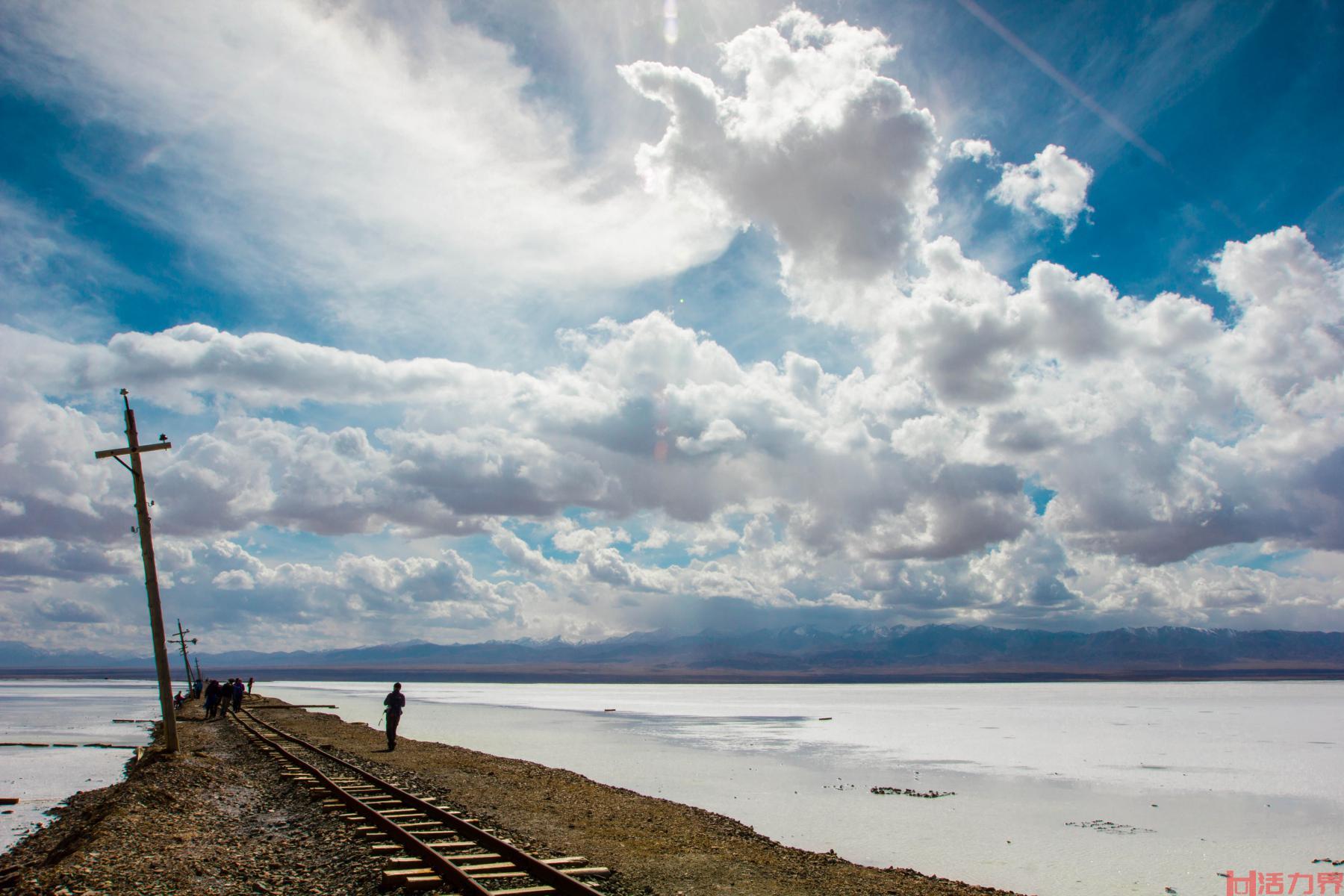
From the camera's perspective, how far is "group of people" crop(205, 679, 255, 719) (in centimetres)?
4775

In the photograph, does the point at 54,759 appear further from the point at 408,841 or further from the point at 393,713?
the point at 408,841

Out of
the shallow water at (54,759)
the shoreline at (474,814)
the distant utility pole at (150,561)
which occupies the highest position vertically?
the distant utility pole at (150,561)

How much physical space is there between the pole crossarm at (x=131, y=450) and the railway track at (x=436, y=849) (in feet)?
33.7

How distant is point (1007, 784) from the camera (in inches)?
1149

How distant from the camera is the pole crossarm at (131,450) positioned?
24.2 m

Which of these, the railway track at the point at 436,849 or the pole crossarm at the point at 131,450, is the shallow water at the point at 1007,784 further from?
the pole crossarm at the point at 131,450

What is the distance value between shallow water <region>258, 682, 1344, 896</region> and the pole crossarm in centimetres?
1716

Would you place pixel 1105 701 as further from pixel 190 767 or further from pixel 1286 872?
pixel 190 767

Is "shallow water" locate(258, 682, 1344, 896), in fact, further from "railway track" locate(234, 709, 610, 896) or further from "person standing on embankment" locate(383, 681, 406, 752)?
"railway track" locate(234, 709, 610, 896)

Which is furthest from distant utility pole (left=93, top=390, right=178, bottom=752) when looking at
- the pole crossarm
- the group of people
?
the group of people

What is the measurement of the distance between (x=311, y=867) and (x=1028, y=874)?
1291 cm

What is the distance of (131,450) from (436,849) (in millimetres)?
17535

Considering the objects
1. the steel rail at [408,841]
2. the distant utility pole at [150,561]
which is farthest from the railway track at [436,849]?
the distant utility pole at [150,561]

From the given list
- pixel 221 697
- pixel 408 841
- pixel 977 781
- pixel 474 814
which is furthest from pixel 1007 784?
pixel 221 697
